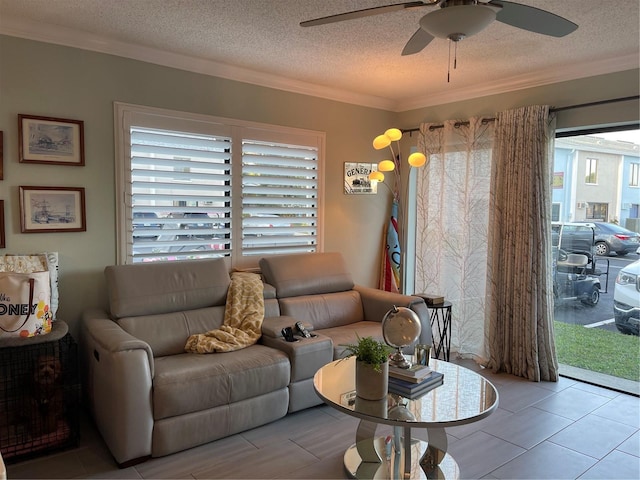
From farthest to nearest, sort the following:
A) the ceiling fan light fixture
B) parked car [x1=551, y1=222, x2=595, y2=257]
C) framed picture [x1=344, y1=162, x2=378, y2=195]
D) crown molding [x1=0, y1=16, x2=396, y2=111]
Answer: framed picture [x1=344, y1=162, x2=378, y2=195]
parked car [x1=551, y1=222, x2=595, y2=257]
crown molding [x1=0, y1=16, x2=396, y2=111]
the ceiling fan light fixture

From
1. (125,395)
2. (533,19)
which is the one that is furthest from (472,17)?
(125,395)

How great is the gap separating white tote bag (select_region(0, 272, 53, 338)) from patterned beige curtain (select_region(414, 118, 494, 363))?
343 centimetres

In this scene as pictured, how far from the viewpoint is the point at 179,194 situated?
12.3 ft

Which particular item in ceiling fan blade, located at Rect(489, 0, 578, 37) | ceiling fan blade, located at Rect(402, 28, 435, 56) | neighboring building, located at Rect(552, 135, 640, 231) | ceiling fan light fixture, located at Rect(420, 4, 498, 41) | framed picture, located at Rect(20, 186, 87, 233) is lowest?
framed picture, located at Rect(20, 186, 87, 233)

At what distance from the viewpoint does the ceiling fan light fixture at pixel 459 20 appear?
71.6 inches

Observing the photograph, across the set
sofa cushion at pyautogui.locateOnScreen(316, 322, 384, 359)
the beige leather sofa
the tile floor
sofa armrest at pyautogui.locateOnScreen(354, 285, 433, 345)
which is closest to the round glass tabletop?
the tile floor

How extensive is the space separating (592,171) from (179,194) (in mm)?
3517

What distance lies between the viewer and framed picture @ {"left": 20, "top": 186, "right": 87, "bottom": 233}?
3.08 m

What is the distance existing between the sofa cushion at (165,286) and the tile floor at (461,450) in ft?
2.73

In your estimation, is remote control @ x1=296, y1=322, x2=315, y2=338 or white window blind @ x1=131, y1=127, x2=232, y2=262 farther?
white window blind @ x1=131, y1=127, x2=232, y2=262

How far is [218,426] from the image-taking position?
2811 millimetres

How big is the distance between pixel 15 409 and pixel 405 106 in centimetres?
438

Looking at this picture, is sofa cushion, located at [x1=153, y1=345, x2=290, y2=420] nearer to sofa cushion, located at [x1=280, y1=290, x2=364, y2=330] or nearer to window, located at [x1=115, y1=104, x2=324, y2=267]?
sofa cushion, located at [x1=280, y1=290, x2=364, y2=330]

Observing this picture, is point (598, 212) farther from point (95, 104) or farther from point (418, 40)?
point (95, 104)
